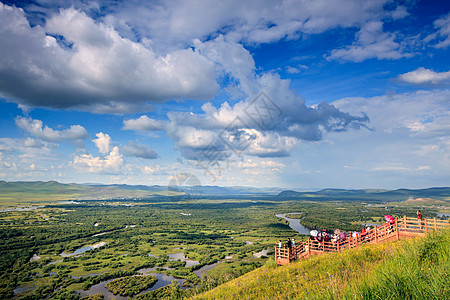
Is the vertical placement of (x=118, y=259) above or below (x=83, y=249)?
above

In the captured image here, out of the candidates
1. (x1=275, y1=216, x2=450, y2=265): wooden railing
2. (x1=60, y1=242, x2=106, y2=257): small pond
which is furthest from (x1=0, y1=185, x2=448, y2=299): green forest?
(x1=275, y1=216, x2=450, y2=265): wooden railing

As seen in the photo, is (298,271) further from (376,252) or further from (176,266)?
(176,266)

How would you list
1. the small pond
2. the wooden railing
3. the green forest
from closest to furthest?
the wooden railing → the green forest → the small pond

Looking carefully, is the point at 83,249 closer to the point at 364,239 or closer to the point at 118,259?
the point at 118,259

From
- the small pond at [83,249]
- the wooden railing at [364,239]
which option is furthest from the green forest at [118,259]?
the wooden railing at [364,239]

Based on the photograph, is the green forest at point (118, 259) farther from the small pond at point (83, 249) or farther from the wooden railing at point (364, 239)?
the wooden railing at point (364, 239)

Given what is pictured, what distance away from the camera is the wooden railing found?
17906 mm

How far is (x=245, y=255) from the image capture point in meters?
81.1

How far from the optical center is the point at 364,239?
66.7 ft

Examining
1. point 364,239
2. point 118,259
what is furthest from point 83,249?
point 364,239

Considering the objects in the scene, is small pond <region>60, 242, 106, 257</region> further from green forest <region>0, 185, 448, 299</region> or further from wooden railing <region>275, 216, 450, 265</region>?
wooden railing <region>275, 216, 450, 265</region>

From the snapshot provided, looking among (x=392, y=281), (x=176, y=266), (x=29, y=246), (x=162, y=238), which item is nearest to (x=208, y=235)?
(x=162, y=238)

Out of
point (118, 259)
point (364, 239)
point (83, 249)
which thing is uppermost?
point (364, 239)

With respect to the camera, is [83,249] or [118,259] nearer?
[118,259]
